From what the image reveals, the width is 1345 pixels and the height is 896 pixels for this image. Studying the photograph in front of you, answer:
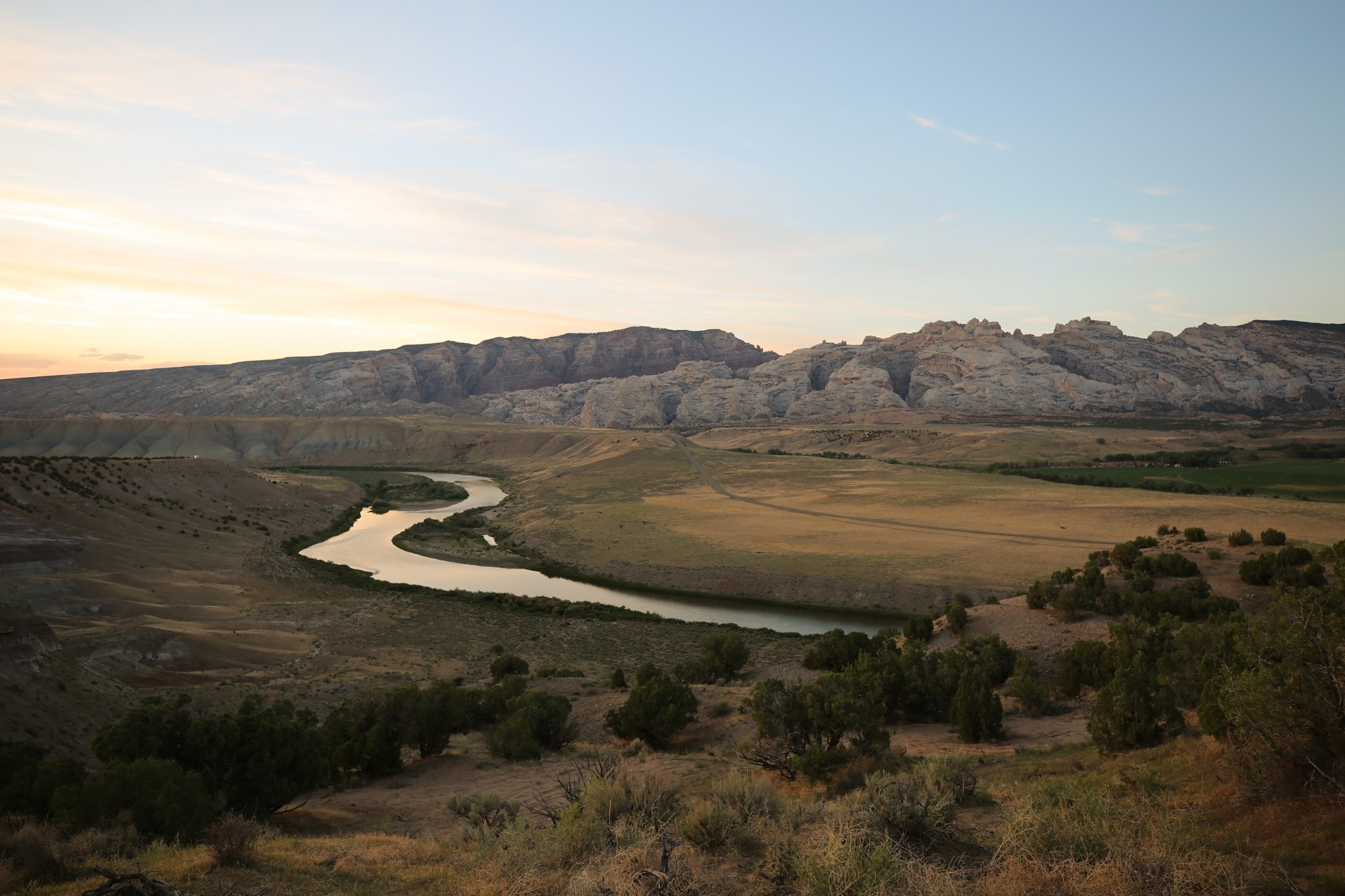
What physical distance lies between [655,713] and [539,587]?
94.6 feet

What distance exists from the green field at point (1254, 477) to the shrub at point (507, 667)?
6204cm

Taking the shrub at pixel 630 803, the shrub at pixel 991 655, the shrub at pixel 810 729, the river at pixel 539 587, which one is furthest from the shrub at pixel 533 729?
the river at pixel 539 587

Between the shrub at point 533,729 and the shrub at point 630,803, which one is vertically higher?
the shrub at point 630,803

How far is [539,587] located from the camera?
45.3 m

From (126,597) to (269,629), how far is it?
20.4 feet

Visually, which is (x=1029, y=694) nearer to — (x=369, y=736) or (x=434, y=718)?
(x=434, y=718)

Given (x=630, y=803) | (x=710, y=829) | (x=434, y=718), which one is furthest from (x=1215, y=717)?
(x=434, y=718)

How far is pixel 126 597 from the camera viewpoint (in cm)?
3052

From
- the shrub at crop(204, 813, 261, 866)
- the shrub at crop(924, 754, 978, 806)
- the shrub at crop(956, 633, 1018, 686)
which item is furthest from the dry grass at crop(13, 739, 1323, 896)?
the shrub at crop(956, 633, 1018, 686)

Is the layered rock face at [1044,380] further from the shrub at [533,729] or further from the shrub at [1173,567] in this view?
the shrub at [533,729]

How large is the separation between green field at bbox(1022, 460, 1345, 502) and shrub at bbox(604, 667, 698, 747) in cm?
6321

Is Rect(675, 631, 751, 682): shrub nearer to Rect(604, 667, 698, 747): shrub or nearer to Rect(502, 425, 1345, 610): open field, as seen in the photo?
Rect(604, 667, 698, 747): shrub

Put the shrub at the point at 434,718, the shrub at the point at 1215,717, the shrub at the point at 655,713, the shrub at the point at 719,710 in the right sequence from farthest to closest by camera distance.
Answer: the shrub at the point at 719,710, the shrub at the point at 655,713, the shrub at the point at 434,718, the shrub at the point at 1215,717

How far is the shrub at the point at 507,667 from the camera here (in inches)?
1008
